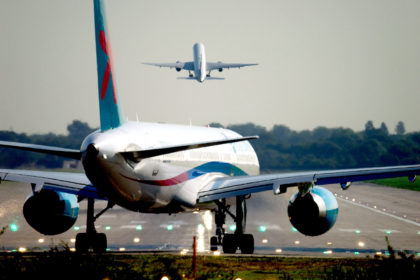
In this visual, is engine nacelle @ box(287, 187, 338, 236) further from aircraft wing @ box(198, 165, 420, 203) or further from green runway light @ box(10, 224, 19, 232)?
green runway light @ box(10, 224, 19, 232)

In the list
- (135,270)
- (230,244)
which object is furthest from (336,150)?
(135,270)

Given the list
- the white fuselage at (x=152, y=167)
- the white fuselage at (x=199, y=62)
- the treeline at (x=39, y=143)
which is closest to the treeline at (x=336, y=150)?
the white fuselage at (x=199, y=62)

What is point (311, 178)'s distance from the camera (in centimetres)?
2450

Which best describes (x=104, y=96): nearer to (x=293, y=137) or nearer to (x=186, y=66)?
(x=186, y=66)

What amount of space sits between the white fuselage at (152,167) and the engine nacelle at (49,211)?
10.6 ft

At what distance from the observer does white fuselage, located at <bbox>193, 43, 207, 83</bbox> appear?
90.0 m

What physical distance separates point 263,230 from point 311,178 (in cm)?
1271

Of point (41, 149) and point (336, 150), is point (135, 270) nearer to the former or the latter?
point (41, 149)

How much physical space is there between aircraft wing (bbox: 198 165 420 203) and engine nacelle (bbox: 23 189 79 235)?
4.84m

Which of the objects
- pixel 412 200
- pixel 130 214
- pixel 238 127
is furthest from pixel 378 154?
pixel 130 214

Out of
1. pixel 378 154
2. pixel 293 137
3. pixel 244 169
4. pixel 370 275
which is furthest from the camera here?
pixel 293 137

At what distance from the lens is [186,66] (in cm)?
9494

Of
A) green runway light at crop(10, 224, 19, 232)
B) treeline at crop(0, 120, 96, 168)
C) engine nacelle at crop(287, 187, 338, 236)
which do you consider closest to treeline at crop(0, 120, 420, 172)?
treeline at crop(0, 120, 96, 168)

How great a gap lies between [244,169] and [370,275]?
18621mm
